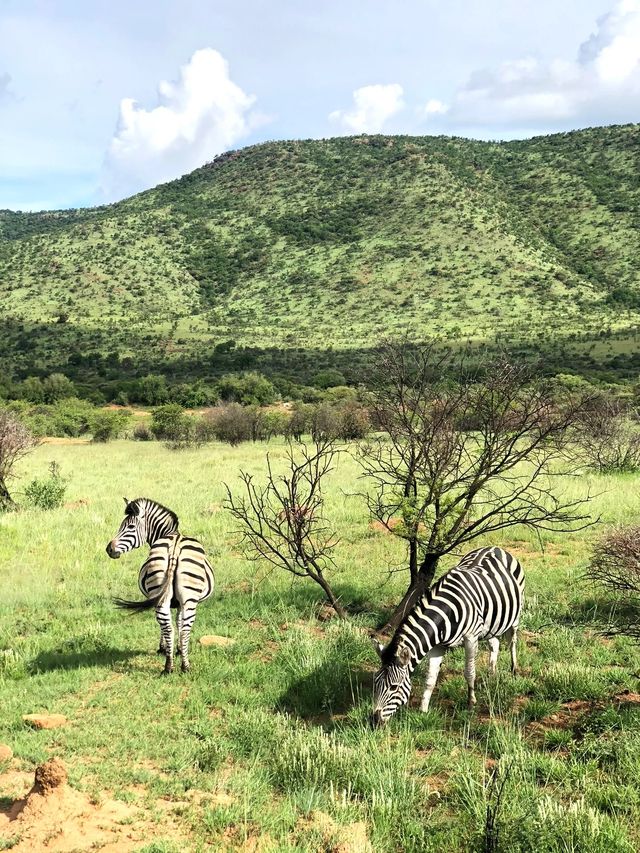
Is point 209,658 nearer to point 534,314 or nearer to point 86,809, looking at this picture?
point 86,809

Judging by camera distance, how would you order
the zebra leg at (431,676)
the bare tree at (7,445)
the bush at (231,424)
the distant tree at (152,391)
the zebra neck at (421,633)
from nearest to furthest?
the zebra neck at (421,633) → the zebra leg at (431,676) → the bare tree at (7,445) → the bush at (231,424) → the distant tree at (152,391)

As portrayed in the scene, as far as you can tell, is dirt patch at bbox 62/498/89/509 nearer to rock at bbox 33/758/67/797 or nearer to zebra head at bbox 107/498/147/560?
zebra head at bbox 107/498/147/560

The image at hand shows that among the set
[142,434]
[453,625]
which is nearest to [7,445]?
[453,625]

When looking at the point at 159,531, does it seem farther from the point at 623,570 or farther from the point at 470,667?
the point at 623,570

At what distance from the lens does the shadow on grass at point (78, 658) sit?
26.3 ft

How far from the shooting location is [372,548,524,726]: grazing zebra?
614 centimetres

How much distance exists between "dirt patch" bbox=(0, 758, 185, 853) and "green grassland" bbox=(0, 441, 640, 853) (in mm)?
83

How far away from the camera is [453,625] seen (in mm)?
6559

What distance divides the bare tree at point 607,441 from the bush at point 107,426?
29.5 m

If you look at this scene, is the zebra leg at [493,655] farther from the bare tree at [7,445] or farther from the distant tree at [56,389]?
the distant tree at [56,389]

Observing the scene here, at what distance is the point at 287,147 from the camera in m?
167

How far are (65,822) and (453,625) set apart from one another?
13.1ft

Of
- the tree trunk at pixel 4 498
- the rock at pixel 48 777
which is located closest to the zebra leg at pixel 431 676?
the rock at pixel 48 777

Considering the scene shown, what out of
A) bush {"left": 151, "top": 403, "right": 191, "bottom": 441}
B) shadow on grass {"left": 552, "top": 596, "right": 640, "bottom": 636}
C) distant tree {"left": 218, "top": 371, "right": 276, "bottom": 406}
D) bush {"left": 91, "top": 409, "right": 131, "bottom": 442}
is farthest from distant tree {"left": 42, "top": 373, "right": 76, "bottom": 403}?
shadow on grass {"left": 552, "top": 596, "right": 640, "bottom": 636}
